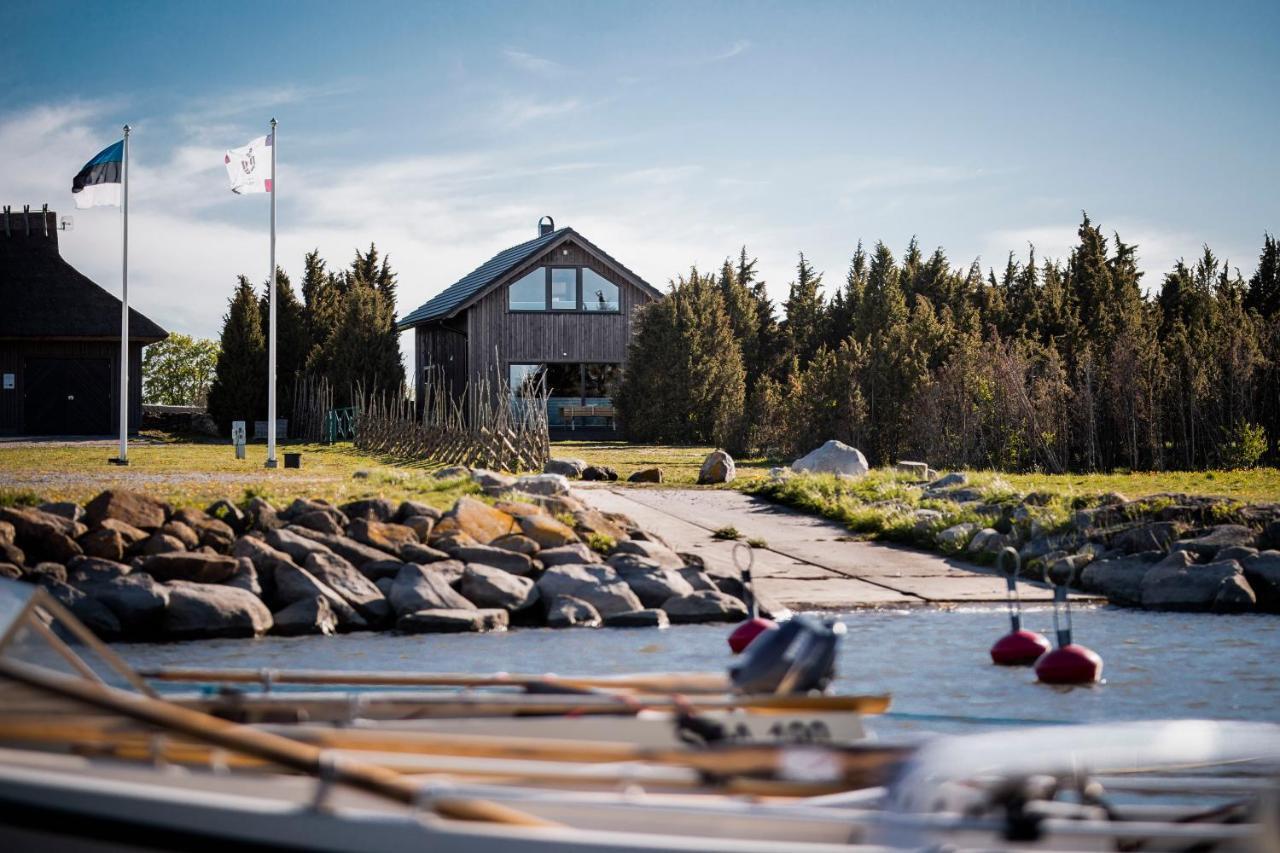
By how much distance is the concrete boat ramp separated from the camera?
13422mm

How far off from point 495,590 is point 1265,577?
7487 mm

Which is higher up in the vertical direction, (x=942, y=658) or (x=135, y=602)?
(x=135, y=602)

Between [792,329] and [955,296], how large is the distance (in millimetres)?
6360

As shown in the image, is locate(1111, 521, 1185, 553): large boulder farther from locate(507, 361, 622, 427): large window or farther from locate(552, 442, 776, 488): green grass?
locate(507, 361, 622, 427): large window

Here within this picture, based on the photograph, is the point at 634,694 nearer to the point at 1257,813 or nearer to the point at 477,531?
the point at 1257,813

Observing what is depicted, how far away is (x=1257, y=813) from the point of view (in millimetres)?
4035

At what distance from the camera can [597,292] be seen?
41.3 meters

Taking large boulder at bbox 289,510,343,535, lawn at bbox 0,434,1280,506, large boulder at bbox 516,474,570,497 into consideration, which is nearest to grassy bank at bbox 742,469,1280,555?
lawn at bbox 0,434,1280,506

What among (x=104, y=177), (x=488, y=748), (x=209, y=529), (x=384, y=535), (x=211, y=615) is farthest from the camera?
(x=104, y=177)

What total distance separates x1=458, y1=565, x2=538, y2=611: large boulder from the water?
55cm

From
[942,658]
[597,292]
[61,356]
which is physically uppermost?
[597,292]

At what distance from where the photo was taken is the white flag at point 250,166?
→ 1065 inches

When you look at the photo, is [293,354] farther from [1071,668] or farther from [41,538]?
[1071,668]

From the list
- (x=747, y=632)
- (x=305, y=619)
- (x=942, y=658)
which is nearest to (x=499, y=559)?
(x=305, y=619)
